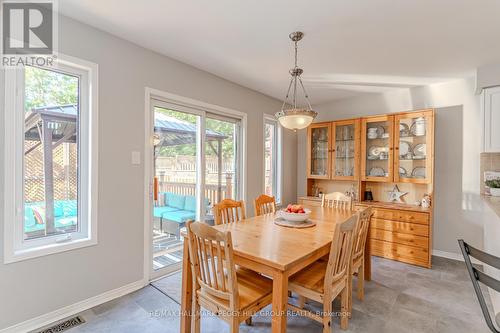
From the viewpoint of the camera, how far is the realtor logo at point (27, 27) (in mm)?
1876

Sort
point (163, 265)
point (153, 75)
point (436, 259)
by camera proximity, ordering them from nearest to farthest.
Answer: point (153, 75) < point (163, 265) < point (436, 259)

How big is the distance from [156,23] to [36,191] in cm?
175

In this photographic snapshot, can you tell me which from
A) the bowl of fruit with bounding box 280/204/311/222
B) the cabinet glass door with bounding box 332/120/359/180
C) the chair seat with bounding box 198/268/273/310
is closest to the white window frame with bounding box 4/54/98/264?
the chair seat with bounding box 198/268/273/310

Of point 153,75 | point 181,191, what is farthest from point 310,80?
point 181,191

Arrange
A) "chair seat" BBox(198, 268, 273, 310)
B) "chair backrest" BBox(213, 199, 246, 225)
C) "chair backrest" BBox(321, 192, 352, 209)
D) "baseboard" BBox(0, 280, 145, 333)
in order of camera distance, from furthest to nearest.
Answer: "chair backrest" BBox(321, 192, 352, 209)
"chair backrest" BBox(213, 199, 246, 225)
"baseboard" BBox(0, 280, 145, 333)
"chair seat" BBox(198, 268, 273, 310)

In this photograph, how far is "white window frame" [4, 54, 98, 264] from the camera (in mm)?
1871

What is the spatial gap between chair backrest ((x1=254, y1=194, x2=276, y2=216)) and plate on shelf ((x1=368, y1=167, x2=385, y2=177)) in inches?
71.7

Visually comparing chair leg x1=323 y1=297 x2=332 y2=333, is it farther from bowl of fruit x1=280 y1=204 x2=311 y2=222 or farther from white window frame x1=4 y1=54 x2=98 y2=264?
white window frame x1=4 y1=54 x2=98 y2=264

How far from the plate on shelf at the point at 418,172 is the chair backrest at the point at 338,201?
1.22m

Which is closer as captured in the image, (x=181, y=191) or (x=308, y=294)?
(x=308, y=294)

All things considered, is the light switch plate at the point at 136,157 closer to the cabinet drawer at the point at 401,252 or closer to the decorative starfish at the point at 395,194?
the cabinet drawer at the point at 401,252

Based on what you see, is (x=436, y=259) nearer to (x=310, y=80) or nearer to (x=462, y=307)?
(x=462, y=307)

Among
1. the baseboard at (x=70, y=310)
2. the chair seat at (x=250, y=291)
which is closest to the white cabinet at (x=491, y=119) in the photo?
the chair seat at (x=250, y=291)

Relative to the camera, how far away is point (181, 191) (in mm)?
3217
